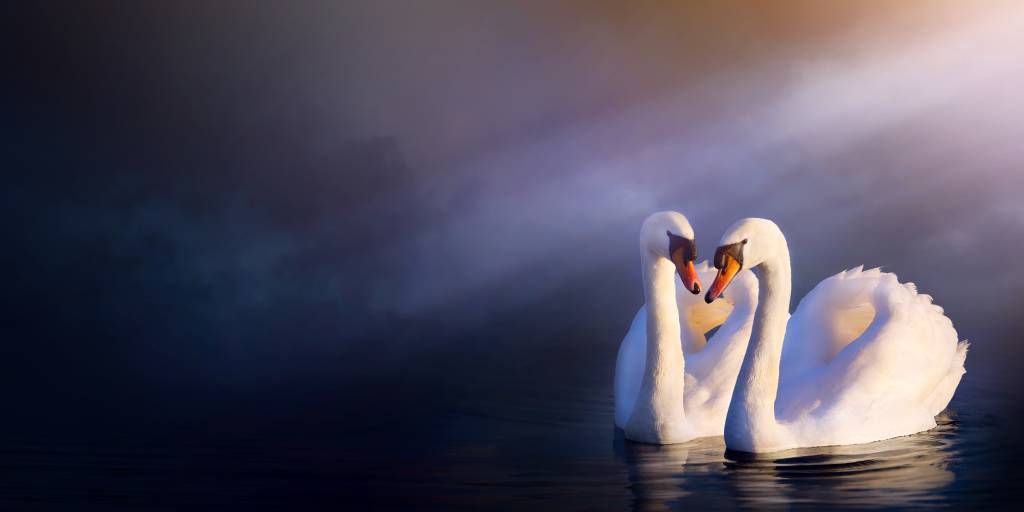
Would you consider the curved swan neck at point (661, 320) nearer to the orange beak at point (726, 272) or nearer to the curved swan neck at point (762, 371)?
the curved swan neck at point (762, 371)

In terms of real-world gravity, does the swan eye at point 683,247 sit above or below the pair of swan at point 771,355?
above

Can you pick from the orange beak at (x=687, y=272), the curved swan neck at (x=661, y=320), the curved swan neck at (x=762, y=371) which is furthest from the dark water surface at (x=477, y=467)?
the orange beak at (x=687, y=272)

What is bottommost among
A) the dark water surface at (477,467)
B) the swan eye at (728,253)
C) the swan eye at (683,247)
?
the dark water surface at (477,467)

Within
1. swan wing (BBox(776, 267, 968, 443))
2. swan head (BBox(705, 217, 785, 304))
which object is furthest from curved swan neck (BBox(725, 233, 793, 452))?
swan wing (BBox(776, 267, 968, 443))

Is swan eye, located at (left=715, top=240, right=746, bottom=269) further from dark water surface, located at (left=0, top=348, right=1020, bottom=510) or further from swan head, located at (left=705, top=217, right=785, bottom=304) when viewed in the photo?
dark water surface, located at (left=0, top=348, right=1020, bottom=510)

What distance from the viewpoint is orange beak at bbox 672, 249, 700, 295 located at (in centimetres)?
932

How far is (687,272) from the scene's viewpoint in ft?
30.9

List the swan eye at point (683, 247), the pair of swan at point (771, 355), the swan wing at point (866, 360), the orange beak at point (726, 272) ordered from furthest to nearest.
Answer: the swan wing at point (866, 360), the pair of swan at point (771, 355), the swan eye at point (683, 247), the orange beak at point (726, 272)

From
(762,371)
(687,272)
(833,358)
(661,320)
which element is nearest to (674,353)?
(661,320)

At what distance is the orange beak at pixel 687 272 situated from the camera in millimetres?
9320

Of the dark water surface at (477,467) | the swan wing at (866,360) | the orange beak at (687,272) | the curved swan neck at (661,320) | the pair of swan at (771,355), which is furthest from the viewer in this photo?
the swan wing at (866,360)

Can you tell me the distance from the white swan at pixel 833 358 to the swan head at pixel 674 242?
25 centimetres

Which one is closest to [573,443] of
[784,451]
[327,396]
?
[784,451]

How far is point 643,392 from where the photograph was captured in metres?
10.1
